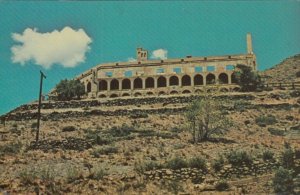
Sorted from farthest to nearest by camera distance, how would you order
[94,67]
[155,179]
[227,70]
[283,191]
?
[94,67], [227,70], [155,179], [283,191]

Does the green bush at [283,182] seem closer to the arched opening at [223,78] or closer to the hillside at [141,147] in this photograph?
the hillside at [141,147]

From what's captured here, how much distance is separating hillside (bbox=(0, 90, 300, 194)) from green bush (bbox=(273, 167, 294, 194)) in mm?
606

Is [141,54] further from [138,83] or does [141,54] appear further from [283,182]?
[283,182]

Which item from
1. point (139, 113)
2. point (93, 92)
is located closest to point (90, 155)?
point (139, 113)

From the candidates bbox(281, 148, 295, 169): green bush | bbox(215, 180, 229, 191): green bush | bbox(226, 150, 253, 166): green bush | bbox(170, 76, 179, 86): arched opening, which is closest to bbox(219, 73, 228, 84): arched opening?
bbox(170, 76, 179, 86): arched opening

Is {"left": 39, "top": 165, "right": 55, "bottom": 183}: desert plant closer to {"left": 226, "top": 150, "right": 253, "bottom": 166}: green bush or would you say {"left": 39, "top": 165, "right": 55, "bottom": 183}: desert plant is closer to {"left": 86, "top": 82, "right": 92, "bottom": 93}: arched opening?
{"left": 226, "top": 150, "right": 253, "bottom": 166}: green bush

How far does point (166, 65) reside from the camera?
244ft

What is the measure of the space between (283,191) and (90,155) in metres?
14.7

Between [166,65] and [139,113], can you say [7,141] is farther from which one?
[166,65]

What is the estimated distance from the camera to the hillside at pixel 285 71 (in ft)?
253

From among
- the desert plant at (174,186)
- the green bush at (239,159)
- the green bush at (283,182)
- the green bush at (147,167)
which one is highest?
the green bush at (239,159)

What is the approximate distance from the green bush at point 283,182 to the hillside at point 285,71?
52245mm

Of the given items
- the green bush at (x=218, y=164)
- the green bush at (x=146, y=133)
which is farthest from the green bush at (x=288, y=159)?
the green bush at (x=146, y=133)

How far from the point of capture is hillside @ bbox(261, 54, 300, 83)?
76994mm
